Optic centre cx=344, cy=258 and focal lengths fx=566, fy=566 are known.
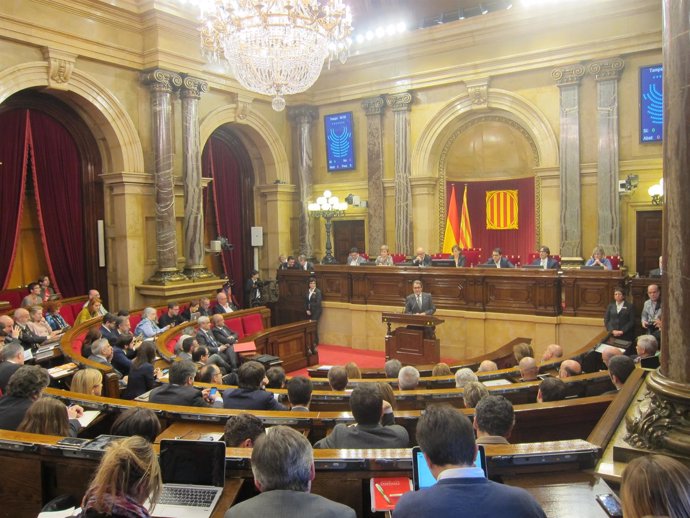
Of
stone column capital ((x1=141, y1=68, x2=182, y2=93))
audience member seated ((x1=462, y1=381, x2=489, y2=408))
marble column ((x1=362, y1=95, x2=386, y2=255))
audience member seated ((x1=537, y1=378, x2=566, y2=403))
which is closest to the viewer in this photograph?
audience member seated ((x1=462, y1=381, x2=489, y2=408))

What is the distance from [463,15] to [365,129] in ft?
10.4

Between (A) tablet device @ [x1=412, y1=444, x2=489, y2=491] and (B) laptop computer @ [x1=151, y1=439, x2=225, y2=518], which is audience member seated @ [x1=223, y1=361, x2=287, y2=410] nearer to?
(B) laptop computer @ [x1=151, y1=439, x2=225, y2=518]

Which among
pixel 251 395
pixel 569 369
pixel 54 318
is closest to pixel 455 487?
pixel 251 395

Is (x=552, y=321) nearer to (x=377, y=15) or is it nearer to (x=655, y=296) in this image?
(x=655, y=296)

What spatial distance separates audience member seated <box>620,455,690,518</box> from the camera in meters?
1.54

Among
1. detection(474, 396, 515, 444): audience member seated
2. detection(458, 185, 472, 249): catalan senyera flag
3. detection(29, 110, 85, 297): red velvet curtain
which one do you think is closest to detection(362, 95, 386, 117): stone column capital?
detection(458, 185, 472, 249): catalan senyera flag

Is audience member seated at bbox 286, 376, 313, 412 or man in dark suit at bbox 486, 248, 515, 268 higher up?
man in dark suit at bbox 486, 248, 515, 268

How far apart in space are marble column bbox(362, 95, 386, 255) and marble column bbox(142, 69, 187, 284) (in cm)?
448

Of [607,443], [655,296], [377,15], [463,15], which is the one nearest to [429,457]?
[607,443]

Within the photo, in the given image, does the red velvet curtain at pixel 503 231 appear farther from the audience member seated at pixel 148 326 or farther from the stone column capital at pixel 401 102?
the audience member seated at pixel 148 326

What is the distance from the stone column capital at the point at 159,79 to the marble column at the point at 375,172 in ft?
14.4

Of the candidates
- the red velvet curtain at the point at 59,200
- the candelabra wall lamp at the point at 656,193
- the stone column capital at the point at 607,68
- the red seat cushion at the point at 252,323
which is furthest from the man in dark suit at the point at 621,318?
the red velvet curtain at the point at 59,200

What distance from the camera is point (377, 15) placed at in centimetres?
1306

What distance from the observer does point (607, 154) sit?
10367 millimetres
